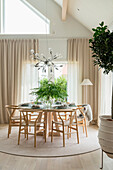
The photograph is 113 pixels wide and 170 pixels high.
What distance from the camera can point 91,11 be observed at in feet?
17.7

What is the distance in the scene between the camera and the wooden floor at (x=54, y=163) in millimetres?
3182

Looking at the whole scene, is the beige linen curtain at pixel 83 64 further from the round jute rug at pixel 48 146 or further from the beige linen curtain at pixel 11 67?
the round jute rug at pixel 48 146

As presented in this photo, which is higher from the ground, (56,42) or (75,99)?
(56,42)

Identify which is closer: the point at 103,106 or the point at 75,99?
the point at 103,106

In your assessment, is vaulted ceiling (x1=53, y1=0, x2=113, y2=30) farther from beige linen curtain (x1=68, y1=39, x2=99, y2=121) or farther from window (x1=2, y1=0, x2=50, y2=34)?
window (x1=2, y1=0, x2=50, y2=34)

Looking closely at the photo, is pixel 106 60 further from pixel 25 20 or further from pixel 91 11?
pixel 25 20

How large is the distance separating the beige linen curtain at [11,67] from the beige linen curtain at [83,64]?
121cm

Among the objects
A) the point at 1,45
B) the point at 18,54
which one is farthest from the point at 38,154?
the point at 1,45

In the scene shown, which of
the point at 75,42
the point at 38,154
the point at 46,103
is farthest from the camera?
the point at 75,42

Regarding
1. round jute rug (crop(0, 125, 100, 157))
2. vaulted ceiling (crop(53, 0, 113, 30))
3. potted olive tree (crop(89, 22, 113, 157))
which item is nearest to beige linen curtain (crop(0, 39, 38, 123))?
vaulted ceiling (crop(53, 0, 113, 30))

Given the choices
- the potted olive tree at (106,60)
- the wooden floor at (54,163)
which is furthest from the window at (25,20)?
the wooden floor at (54,163)

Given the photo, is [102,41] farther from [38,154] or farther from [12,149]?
[12,149]

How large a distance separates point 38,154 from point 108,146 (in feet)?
4.57

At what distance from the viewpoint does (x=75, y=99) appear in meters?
6.72
